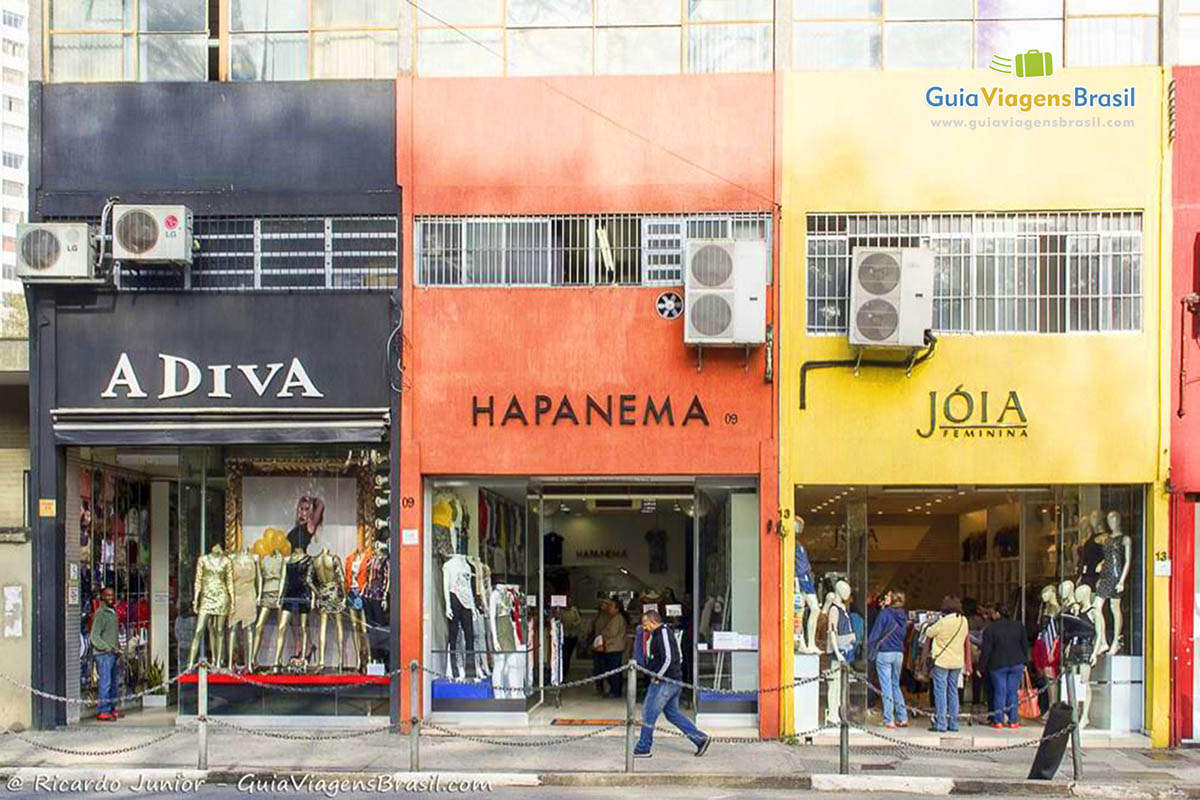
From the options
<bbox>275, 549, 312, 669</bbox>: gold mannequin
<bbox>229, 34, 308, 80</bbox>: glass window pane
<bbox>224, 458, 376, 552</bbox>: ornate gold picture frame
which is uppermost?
<bbox>229, 34, 308, 80</bbox>: glass window pane

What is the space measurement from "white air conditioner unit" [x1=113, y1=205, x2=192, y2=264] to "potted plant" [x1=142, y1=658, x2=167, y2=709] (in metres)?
6.04

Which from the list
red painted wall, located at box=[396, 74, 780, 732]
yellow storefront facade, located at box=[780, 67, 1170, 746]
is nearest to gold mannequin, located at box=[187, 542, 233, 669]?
red painted wall, located at box=[396, 74, 780, 732]

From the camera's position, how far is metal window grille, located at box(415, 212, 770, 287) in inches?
717

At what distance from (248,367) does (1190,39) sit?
11776mm

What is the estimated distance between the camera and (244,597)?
18.7 m

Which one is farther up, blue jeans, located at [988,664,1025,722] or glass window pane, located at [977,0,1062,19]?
glass window pane, located at [977,0,1062,19]

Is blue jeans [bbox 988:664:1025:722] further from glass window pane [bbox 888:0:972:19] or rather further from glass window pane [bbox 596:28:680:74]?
glass window pane [bbox 596:28:680:74]

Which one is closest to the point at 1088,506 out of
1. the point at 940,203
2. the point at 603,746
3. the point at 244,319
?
the point at 940,203

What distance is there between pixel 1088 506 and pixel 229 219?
35.7 feet

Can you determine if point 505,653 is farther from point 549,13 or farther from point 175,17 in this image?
point 175,17

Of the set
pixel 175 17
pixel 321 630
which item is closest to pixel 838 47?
pixel 175 17

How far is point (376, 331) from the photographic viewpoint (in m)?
18.2

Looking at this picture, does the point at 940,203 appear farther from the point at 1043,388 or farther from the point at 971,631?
the point at 971,631

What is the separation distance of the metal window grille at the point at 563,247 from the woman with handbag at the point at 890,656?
4.85m
